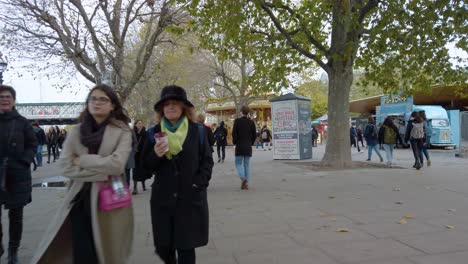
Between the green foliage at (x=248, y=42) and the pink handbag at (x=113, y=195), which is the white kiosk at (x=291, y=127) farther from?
the pink handbag at (x=113, y=195)

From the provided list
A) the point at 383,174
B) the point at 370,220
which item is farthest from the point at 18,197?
the point at 383,174

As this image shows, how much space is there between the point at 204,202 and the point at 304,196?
480 centimetres

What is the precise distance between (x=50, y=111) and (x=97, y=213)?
59.3m

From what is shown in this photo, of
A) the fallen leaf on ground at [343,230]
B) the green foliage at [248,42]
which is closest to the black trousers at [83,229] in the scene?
the fallen leaf on ground at [343,230]

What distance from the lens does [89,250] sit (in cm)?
279

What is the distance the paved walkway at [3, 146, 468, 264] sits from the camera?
13.4 feet

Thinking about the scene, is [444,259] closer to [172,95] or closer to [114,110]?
[172,95]

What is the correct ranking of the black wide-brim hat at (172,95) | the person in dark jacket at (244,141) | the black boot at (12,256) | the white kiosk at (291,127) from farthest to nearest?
the white kiosk at (291,127)
the person in dark jacket at (244,141)
the black boot at (12,256)
the black wide-brim hat at (172,95)

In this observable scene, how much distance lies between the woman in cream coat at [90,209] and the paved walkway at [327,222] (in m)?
1.34

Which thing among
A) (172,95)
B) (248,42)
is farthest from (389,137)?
(172,95)

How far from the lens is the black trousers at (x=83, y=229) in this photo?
9.13ft

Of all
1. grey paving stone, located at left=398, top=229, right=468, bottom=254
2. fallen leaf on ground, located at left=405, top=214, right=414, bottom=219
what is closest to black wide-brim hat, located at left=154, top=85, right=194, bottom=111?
grey paving stone, located at left=398, top=229, right=468, bottom=254

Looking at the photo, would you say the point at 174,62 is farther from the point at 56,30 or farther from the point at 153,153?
the point at 153,153

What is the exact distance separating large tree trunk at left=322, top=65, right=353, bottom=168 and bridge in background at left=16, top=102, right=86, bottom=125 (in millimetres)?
49192
